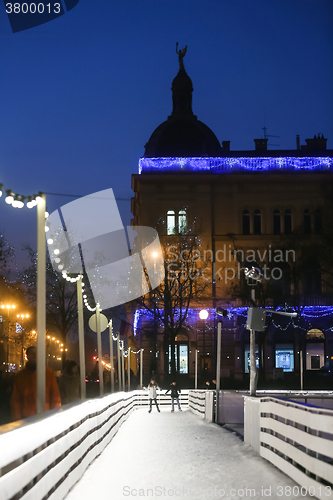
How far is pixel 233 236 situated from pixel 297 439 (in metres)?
60.8

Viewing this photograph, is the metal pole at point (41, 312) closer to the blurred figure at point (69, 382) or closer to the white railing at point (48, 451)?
the white railing at point (48, 451)

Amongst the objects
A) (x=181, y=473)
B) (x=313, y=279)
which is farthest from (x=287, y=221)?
(x=181, y=473)

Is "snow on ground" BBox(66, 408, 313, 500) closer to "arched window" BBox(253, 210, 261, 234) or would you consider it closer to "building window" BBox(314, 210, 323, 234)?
"arched window" BBox(253, 210, 261, 234)

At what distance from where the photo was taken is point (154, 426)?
81.1 feet

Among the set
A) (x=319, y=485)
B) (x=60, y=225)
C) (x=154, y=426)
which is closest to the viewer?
(x=319, y=485)

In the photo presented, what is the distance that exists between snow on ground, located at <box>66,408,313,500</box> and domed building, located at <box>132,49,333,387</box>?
44.2 meters

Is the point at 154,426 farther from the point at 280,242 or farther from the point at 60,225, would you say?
the point at 280,242

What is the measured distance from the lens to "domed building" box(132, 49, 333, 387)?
64375 millimetres

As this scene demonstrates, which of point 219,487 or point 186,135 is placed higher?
point 186,135

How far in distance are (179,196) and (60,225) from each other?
14405 millimetres

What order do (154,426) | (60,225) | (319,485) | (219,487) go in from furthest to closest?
1. (60,225)
2. (154,426)
3. (219,487)
4. (319,485)

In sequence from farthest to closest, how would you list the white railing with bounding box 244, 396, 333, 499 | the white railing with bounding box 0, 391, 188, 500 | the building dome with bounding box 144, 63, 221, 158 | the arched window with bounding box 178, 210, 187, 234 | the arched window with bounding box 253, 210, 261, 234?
the building dome with bounding box 144, 63, 221, 158 < the arched window with bounding box 253, 210, 261, 234 < the arched window with bounding box 178, 210, 187, 234 < the white railing with bounding box 244, 396, 333, 499 < the white railing with bounding box 0, 391, 188, 500

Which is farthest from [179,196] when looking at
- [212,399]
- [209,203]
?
[212,399]

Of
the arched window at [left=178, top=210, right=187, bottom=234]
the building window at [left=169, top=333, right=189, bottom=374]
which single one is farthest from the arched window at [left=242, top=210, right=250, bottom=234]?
the building window at [left=169, top=333, right=189, bottom=374]
